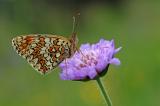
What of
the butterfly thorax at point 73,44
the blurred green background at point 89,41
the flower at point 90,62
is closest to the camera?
the flower at point 90,62

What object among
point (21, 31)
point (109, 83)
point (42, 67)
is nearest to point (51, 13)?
point (21, 31)

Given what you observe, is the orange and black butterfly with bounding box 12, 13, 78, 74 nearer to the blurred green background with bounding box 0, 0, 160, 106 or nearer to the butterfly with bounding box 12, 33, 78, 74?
the butterfly with bounding box 12, 33, 78, 74

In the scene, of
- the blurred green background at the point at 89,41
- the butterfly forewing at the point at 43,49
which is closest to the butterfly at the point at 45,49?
the butterfly forewing at the point at 43,49

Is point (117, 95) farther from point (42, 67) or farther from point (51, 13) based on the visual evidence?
point (51, 13)

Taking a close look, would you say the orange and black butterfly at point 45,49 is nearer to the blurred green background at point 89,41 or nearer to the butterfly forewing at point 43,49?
the butterfly forewing at point 43,49

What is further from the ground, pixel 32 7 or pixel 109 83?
pixel 32 7

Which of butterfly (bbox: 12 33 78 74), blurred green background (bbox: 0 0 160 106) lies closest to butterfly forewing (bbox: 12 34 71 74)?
butterfly (bbox: 12 33 78 74)

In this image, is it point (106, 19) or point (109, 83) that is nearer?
point (109, 83)
